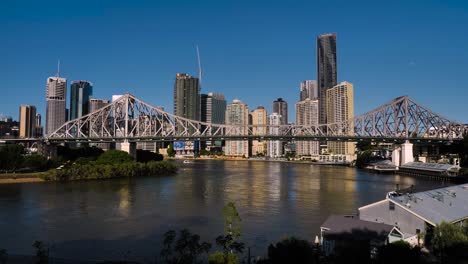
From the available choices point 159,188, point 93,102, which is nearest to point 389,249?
point 159,188

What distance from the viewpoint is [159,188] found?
3881 centimetres

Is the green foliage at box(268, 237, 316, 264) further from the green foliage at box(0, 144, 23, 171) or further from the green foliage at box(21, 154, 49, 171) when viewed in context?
the green foliage at box(21, 154, 49, 171)

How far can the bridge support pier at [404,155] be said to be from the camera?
7112 cm

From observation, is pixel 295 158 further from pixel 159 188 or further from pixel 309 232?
pixel 309 232

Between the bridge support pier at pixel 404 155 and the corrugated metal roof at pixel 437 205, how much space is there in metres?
55.8

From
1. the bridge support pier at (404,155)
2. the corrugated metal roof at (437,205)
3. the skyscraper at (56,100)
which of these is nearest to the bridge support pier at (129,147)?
the bridge support pier at (404,155)

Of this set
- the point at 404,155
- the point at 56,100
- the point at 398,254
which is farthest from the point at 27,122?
the point at 398,254

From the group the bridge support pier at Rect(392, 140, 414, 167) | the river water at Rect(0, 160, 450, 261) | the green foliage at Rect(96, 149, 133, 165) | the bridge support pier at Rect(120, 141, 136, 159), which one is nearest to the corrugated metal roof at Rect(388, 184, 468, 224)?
the river water at Rect(0, 160, 450, 261)

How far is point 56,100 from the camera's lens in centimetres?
19150

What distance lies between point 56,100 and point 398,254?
206031 millimetres

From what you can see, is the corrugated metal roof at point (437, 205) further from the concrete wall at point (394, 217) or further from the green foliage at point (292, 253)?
the green foliage at point (292, 253)

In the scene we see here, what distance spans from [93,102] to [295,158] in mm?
114481

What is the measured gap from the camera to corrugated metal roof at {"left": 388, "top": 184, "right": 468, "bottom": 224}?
15078 mm

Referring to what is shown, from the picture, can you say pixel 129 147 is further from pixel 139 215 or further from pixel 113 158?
pixel 139 215
